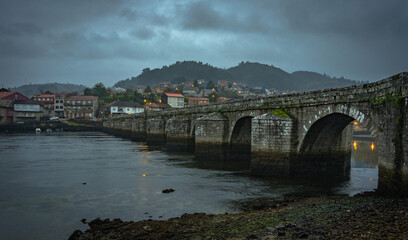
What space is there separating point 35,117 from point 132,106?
34.1 m

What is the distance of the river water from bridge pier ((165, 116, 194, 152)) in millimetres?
8255

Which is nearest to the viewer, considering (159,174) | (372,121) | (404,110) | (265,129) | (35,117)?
(404,110)

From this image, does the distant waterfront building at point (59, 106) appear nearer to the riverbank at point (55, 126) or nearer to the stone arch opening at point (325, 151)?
the riverbank at point (55, 126)

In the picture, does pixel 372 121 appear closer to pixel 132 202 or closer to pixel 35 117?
pixel 132 202

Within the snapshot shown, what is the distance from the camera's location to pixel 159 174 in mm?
24297

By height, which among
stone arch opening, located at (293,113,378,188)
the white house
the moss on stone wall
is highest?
the white house

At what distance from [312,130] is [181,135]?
20799 millimetres

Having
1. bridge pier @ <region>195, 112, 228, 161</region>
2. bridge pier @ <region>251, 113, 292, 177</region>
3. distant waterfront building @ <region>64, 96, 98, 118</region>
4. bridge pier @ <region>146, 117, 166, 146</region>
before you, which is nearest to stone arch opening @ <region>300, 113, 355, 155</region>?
bridge pier @ <region>251, 113, 292, 177</region>

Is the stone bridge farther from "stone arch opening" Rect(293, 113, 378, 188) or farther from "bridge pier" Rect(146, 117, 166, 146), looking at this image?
"bridge pier" Rect(146, 117, 166, 146)

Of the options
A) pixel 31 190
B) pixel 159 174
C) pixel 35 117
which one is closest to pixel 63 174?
pixel 31 190

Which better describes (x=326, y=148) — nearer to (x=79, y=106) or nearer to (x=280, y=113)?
(x=280, y=113)

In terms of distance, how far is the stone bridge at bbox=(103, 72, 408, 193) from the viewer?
12.9 metres

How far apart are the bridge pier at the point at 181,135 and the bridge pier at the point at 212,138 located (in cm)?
719

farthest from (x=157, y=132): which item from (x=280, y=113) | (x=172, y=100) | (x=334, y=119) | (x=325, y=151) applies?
(x=172, y=100)
